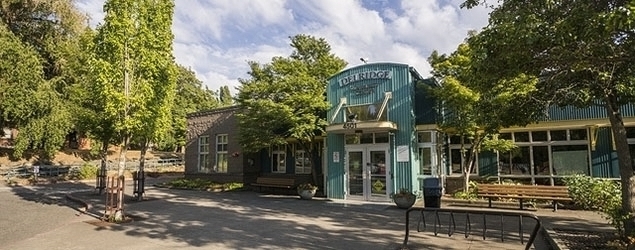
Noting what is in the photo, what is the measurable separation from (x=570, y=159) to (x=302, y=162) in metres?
11.1

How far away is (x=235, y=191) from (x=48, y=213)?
8.35 m

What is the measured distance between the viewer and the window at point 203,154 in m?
22.5

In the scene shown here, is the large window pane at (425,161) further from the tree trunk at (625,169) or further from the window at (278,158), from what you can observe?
the tree trunk at (625,169)

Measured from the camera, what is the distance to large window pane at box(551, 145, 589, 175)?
13.1 m

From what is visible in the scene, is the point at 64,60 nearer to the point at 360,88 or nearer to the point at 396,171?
the point at 360,88

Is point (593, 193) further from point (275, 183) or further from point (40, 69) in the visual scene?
point (40, 69)

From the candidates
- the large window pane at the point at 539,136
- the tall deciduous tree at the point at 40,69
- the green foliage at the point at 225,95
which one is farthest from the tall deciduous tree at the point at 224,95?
the large window pane at the point at 539,136

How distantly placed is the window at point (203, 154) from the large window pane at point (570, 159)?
1718cm

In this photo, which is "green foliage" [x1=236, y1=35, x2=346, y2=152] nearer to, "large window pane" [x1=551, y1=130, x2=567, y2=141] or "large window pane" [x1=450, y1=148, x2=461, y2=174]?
"large window pane" [x1=450, y1=148, x2=461, y2=174]

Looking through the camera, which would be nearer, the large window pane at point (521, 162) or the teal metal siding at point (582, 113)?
the teal metal siding at point (582, 113)

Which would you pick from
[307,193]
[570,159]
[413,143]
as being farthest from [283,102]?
[570,159]

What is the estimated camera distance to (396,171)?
46.8ft

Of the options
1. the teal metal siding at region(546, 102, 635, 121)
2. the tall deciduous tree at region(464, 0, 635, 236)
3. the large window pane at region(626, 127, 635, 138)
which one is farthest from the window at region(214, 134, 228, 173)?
the large window pane at region(626, 127, 635, 138)

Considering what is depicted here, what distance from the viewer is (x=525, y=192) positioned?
1182cm
